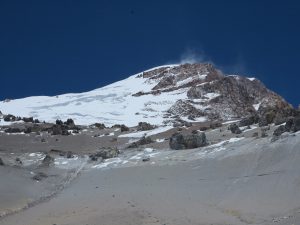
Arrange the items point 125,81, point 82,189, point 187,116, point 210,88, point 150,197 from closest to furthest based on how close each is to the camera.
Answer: point 150,197 < point 82,189 < point 187,116 < point 210,88 < point 125,81

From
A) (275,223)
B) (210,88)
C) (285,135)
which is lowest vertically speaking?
(275,223)

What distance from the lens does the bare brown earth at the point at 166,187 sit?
16.3m

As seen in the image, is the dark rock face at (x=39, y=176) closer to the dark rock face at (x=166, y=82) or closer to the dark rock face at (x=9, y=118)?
the dark rock face at (x=9, y=118)

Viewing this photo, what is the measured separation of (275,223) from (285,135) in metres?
10.3

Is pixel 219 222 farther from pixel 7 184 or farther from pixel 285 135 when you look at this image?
pixel 7 184

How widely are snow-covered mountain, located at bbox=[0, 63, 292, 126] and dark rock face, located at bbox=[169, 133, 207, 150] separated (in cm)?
2690

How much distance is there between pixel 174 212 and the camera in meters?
16.9

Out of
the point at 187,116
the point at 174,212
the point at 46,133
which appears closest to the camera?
the point at 174,212

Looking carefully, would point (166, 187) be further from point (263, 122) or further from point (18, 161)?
point (263, 122)

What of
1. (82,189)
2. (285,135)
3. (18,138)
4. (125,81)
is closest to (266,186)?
(285,135)

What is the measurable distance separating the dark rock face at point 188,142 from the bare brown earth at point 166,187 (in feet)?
2.08

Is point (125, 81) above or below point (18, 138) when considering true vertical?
above

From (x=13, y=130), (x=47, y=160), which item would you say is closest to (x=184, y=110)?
(x=13, y=130)

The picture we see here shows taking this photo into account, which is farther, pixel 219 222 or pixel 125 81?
pixel 125 81
